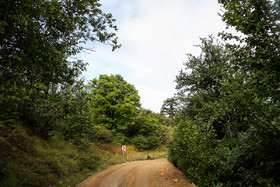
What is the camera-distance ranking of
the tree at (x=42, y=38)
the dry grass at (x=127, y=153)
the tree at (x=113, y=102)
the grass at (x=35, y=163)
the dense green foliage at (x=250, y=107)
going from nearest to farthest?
the tree at (x=42, y=38)
the dense green foliage at (x=250, y=107)
the grass at (x=35, y=163)
the dry grass at (x=127, y=153)
the tree at (x=113, y=102)

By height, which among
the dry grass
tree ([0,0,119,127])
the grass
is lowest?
the dry grass

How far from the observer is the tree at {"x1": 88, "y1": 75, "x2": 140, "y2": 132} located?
27.5 metres

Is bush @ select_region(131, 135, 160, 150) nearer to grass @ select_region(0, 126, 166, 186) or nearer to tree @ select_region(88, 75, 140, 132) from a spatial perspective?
tree @ select_region(88, 75, 140, 132)

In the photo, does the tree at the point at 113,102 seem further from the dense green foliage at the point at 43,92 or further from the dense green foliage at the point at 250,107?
the dense green foliage at the point at 250,107

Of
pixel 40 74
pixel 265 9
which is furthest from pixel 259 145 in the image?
pixel 40 74

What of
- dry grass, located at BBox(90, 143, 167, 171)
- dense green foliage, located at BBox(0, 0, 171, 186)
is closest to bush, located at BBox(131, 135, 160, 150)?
dry grass, located at BBox(90, 143, 167, 171)

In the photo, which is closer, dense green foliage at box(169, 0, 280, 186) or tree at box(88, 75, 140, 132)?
dense green foliage at box(169, 0, 280, 186)

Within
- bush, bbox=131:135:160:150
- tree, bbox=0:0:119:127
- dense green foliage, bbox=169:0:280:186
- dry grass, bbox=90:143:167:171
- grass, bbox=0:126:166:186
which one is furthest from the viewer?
bush, bbox=131:135:160:150

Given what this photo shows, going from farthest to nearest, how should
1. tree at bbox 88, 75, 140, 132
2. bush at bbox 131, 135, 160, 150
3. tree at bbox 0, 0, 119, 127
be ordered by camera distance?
bush at bbox 131, 135, 160, 150 → tree at bbox 88, 75, 140, 132 → tree at bbox 0, 0, 119, 127

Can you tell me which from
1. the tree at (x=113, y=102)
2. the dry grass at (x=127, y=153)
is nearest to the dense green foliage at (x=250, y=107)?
the dry grass at (x=127, y=153)

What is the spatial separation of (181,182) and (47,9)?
9.69 meters

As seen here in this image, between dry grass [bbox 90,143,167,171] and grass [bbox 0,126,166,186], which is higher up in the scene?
grass [bbox 0,126,166,186]

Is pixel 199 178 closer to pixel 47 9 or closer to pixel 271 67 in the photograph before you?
pixel 271 67

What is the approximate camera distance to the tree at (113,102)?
27.5m
